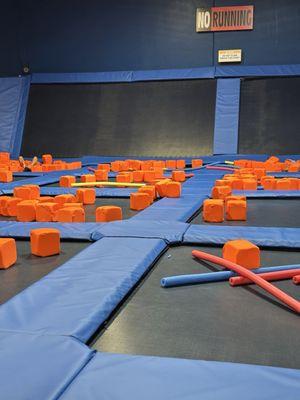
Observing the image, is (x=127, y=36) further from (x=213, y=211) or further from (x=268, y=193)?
(x=213, y=211)

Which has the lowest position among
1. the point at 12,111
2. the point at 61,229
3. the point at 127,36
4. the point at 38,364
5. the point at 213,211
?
the point at 38,364

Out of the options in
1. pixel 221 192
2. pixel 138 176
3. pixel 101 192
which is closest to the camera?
pixel 221 192

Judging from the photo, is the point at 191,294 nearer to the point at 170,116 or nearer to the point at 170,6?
the point at 170,116

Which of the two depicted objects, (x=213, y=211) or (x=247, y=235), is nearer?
(x=247, y=235)

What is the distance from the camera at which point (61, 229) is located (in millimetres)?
2785

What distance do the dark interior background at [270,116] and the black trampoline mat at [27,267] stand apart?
5.85m

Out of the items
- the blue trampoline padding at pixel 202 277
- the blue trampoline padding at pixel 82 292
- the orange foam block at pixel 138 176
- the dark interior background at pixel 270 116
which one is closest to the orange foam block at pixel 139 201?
the blue trampoline padding at pixel 82 292

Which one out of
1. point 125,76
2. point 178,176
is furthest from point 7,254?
point 125,76

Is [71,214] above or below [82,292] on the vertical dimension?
above

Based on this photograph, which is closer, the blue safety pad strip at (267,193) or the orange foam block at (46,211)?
the orange foam block at (46,211)

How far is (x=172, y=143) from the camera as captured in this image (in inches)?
326

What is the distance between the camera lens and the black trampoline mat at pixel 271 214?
3.14m

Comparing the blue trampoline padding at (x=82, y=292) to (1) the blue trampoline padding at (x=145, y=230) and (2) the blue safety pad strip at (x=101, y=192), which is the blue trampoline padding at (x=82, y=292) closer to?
(1) the blue trampoline padding at (x=145, y=230)

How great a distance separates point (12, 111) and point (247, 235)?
25.0ft
